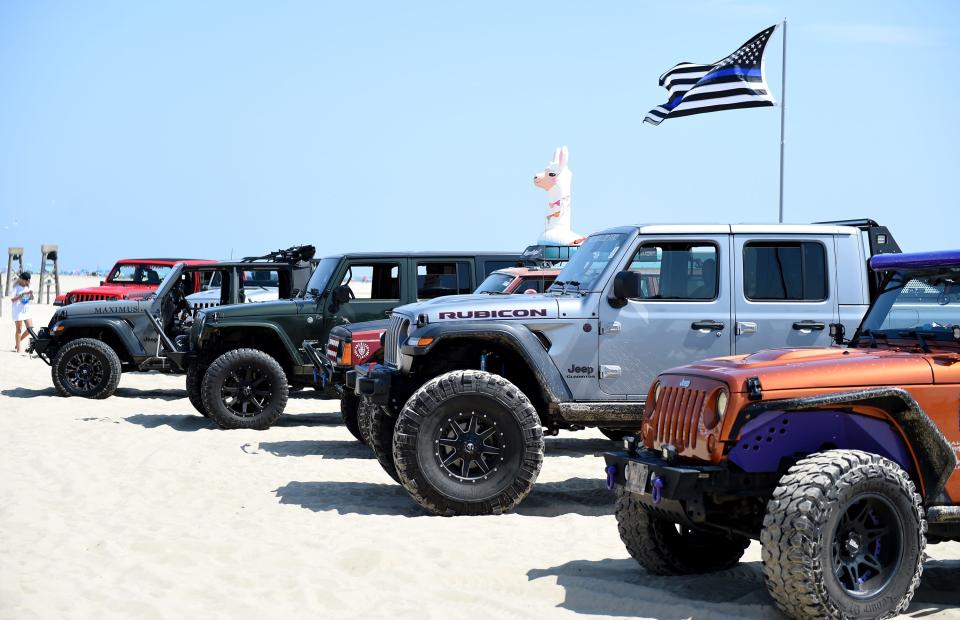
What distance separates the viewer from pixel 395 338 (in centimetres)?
848

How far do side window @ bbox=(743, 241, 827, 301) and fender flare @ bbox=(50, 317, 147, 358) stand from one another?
953 centimetres

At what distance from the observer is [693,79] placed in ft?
65.9

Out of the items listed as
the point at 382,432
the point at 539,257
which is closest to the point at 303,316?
the point at 539,257

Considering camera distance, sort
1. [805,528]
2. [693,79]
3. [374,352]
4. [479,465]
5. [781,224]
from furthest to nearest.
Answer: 1. [693,79]
2. [374,352]
3. [781,224]
4. [479,465]
5. [805,528]

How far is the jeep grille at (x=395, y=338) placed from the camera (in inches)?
328

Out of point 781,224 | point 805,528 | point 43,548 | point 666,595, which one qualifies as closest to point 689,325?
point 781,224

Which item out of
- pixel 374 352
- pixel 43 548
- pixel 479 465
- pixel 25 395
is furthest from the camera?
pixel 25 395

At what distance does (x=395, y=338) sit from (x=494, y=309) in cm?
89

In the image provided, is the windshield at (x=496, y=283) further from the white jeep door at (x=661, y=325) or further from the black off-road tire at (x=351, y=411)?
the white jeep door at (x=661, y=325)

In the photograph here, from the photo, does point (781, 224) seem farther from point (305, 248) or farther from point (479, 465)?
point (305, 248)

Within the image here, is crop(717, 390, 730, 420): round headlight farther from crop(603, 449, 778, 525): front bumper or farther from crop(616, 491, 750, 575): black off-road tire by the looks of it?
crop(616, 491, 750, 575): black off-road tire

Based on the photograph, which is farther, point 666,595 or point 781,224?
point 781,224

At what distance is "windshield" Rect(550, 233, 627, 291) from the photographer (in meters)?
8.26

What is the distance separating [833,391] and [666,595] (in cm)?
135
